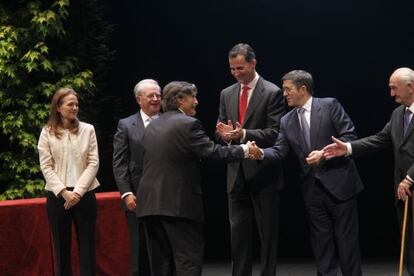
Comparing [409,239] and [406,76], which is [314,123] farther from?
[409,239]

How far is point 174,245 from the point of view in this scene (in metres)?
4.22

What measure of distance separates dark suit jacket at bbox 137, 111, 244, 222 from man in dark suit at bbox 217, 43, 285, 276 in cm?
43

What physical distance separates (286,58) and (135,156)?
8.09ft

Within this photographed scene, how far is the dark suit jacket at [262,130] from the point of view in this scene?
467 cm

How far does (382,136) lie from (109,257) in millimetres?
2094

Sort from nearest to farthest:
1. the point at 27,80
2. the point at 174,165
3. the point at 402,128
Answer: the point at 174,165, the point at 402,128, the point at 27,80

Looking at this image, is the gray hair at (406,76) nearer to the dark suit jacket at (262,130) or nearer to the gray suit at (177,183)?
the dark suit jacket at (262,130)

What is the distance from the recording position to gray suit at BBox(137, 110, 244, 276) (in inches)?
165

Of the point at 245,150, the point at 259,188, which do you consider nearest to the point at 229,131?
the point at 245,150

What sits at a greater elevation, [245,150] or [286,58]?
[286,58]

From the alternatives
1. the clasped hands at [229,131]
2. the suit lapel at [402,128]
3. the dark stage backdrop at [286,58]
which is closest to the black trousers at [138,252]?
the clasped hands at [229,131]

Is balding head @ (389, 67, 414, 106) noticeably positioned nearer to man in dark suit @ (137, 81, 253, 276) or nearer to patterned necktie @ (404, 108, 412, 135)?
patterned necktie @ (404, 108, 412, 135)

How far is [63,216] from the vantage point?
4.75m

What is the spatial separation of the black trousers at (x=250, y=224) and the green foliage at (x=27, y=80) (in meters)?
2.50
